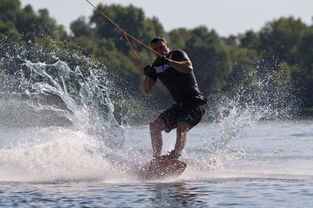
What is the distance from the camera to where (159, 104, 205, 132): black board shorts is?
46.0ft

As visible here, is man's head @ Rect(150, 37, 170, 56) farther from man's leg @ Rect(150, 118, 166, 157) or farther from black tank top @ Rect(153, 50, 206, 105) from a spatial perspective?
man's leg @ Rect(150, 118, 166, 157)

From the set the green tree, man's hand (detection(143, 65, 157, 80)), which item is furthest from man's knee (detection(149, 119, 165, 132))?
the green tree

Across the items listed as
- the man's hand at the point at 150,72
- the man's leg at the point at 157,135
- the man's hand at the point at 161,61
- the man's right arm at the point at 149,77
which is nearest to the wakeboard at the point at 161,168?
the man's leg at the point at 157,135

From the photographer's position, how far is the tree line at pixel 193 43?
76.3 metres

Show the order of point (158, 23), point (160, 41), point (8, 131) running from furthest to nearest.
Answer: point (158, 23)
point (8, 131)
point (160, 41)

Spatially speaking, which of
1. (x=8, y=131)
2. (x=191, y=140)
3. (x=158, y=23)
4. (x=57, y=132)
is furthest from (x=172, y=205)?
(x=158, y=23)

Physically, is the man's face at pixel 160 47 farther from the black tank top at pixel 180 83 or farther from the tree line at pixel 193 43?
the tree line at pixel 193 43

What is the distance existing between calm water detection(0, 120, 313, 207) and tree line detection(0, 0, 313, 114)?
51289 mm

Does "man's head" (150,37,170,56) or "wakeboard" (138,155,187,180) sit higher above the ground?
"man's head" (150,37,170,56)

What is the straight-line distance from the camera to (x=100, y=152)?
1442 cm

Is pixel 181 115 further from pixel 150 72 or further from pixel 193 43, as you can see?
pixel 193 43

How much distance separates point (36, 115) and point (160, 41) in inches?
801

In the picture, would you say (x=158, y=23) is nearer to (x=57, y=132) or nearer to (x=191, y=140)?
(x=191, y=140)

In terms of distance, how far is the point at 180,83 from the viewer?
45.8 ft
